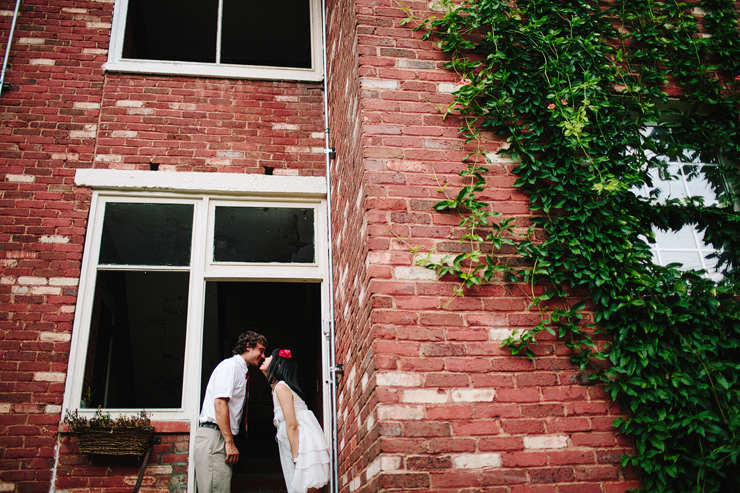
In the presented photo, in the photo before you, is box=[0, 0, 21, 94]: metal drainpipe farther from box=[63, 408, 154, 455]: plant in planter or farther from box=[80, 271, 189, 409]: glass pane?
box=[63, 408, 154, 455]: plant in planter

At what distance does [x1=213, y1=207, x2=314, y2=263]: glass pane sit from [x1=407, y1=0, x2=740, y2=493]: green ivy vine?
81.2 inches

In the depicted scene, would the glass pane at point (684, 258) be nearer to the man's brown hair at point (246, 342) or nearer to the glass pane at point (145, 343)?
the man's brown hair at point (246, 342)

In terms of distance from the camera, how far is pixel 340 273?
411 cm

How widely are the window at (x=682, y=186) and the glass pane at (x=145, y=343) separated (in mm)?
5872

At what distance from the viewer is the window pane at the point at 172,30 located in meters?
5.59

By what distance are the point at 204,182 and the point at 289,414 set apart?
7.32 feet

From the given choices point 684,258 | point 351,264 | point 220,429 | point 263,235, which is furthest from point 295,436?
point 684,258

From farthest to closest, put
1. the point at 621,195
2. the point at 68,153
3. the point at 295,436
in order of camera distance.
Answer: the point at 68,153 < the point at 295,436 < the point at 621,195

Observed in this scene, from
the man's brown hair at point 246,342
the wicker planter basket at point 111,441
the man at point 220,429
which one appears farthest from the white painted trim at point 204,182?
the wicker planter basket at point 111,441

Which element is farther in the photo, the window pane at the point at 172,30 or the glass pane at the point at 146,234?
the window pane at the point at 172,30

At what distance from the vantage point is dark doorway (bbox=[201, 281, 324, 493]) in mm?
8984

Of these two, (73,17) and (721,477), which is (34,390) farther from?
(721,477)

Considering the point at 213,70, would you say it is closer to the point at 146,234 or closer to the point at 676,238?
the point at 146,234

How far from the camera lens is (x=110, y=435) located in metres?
3.86
